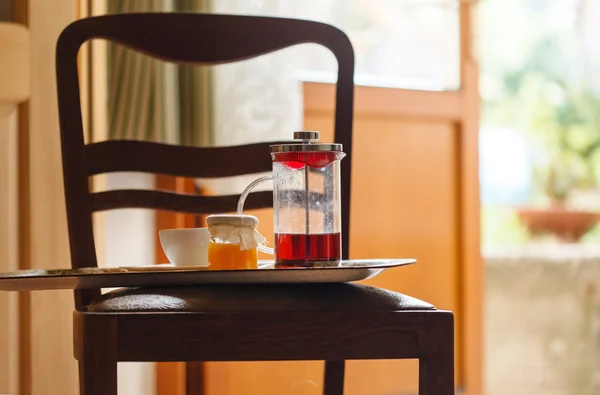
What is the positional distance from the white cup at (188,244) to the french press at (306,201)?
0.09 meters

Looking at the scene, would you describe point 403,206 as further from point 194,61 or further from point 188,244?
point 188,244

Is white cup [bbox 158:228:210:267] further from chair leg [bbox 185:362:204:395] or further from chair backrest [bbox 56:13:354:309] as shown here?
chair leg [bbox 185:362:204:395]

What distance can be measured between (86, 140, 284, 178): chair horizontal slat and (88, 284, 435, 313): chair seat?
13.9 inches

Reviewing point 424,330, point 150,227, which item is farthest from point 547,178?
point 424,330

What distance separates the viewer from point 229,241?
3.03ft

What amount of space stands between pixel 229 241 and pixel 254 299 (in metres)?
0.09

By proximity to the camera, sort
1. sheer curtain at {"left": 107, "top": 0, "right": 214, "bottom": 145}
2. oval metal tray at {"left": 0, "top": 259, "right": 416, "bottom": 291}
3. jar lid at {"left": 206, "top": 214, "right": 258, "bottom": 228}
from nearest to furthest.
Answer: oval metal tray at {"left": 0, "top": 259, "right": 416, "bottom": 291} < jar lid at {"left": 206, "top": 214, "right": 258, "bottom": 228} < sheer curtain at {"left": 107, "top": 0, "right": 214, "bottom": 145}

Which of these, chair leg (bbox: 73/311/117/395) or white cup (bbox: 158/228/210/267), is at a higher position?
white cup (bbox: 158/228/210/267)

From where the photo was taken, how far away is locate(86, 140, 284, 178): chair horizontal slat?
122 centimetres

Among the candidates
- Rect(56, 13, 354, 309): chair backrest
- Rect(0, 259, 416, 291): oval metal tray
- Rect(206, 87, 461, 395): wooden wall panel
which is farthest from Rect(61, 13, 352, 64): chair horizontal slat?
Rect(206, 87, 461, 395): wooden wall panel

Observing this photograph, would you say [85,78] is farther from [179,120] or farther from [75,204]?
[75,204]

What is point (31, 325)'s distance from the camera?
145 cm

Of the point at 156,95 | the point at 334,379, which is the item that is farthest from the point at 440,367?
the point at 156,95

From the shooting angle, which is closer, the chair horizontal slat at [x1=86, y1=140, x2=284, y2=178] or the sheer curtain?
the chair horizontal slat at [x1=86, y1=140, x2=284, y2=178]
